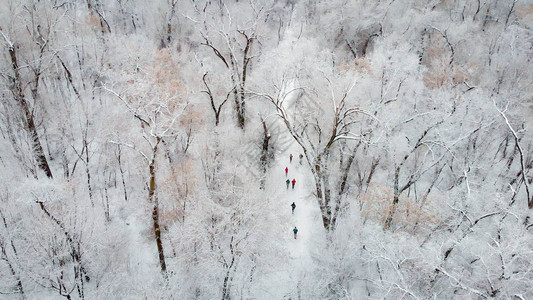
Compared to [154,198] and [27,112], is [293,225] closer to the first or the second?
[154,198]

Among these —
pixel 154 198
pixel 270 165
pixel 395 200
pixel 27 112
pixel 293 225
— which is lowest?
pixel 293 225

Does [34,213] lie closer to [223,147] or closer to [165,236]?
[165,236]

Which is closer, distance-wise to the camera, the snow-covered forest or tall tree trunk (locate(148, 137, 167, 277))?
tall tree trunk (locate(148, 137, 167, 277))

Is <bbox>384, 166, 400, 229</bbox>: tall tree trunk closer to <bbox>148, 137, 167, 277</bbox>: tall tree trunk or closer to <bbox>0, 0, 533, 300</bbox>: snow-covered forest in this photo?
<bbox>0, 0, 533, 300</bbox>: snow-covered forest

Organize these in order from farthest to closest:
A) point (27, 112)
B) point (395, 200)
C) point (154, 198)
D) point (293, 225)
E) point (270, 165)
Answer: point (270, 165) → point (293, 225) → point (27, 112) → point (395, 200) → point (154, 198)

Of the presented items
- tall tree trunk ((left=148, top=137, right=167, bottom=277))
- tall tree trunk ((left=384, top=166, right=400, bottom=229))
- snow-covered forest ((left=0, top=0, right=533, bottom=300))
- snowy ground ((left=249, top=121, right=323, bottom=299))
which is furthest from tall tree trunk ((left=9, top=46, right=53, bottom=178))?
tall tree trunk ((left=384, top=166, right=400, bottom=229))

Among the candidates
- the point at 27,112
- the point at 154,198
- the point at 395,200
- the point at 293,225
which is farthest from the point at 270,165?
the point at 27,112

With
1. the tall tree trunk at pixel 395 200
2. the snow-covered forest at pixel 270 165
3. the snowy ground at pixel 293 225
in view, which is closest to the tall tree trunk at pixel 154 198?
the snow-covered forest at pixel 270 165

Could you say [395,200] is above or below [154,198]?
below

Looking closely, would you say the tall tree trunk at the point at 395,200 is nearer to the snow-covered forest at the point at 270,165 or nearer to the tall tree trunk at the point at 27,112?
the snow-covered forest at the point at 270,165
